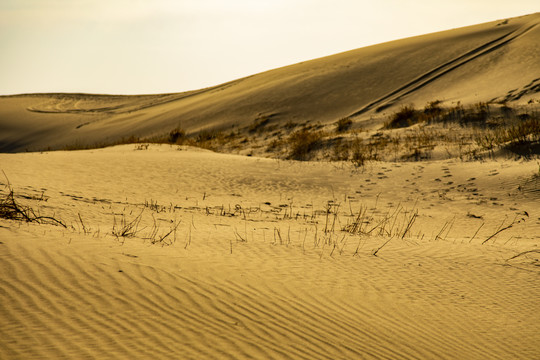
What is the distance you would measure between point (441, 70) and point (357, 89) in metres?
4.42

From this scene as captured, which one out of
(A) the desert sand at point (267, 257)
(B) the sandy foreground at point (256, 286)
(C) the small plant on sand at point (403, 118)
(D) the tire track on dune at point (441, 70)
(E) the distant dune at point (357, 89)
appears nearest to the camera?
(B) the sandy foreground at point (256, 286)

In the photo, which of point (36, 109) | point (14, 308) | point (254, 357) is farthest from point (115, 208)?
point (36, 109)

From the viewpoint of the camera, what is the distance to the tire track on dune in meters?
24.3

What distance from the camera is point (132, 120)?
35.1 m

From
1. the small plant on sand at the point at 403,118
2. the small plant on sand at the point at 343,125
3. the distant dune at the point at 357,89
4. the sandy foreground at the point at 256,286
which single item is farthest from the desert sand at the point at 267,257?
the distant dune at the point at 357,89

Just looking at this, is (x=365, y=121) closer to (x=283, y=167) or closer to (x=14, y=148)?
(x=283, y=167)

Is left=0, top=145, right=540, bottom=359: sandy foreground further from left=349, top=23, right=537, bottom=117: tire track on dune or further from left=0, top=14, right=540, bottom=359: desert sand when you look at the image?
left=349, top=23, right=537, bottom=117: tire track on dune

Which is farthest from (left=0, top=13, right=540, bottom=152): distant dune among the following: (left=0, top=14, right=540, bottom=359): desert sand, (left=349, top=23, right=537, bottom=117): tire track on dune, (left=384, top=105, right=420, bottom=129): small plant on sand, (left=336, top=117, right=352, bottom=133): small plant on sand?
(left=0, top=14, right=540, bottom=359): desert sand

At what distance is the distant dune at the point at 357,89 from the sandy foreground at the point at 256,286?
589 inches

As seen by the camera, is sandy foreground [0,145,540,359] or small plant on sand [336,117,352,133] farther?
small plant on sand [336,117,352,133]

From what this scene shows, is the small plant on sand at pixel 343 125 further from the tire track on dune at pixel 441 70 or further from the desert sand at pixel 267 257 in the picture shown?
→ the desert sand at pixel 267 257

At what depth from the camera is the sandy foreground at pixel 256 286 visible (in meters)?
3.33

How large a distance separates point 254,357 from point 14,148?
3536 centimetres

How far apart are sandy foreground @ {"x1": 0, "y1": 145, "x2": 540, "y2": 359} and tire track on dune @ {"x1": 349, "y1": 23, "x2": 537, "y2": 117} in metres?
15.4
